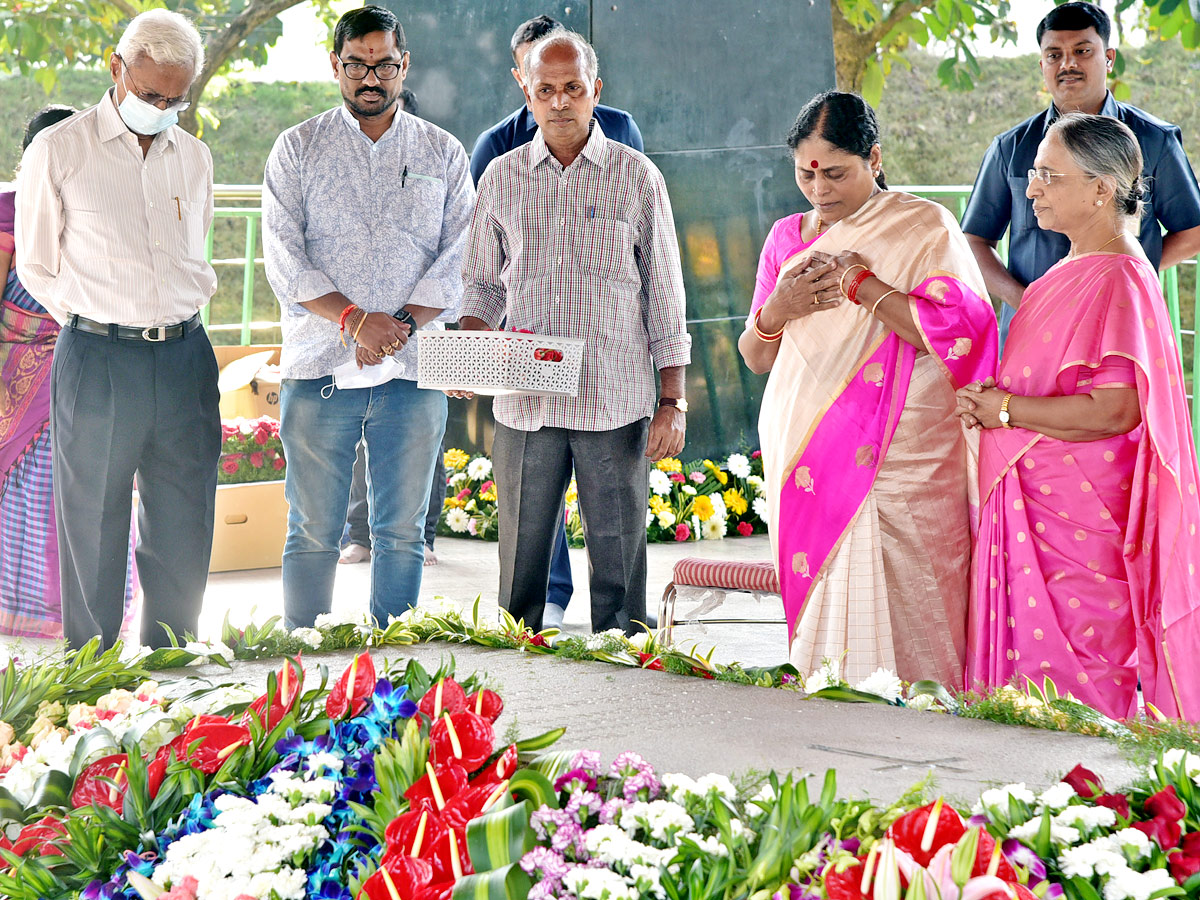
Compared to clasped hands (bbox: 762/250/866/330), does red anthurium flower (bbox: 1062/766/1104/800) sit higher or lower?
lower

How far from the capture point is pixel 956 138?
51.8 feet

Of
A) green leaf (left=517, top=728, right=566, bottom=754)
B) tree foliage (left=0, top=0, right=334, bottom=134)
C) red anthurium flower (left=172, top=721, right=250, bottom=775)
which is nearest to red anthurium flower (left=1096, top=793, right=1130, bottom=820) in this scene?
Answer: green leaf (left=517, top=728, right=566, bottom=754)

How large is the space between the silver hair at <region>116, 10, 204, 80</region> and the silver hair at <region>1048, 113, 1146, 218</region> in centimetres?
200

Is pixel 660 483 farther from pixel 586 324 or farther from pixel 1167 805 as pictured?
pixel 1167 805

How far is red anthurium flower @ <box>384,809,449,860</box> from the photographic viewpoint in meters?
1.37

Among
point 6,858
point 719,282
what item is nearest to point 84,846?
point 6,858

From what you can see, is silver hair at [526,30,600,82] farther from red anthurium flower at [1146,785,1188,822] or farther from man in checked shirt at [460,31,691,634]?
red anthurium flower at [1146,785,1188,822]

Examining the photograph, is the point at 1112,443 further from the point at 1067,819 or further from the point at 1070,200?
the point at 1067,819

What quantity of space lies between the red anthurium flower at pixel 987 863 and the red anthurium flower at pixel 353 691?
0.83 metres

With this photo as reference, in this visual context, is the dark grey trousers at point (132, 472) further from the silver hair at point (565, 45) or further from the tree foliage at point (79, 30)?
the tree foliage at point (79, 30)

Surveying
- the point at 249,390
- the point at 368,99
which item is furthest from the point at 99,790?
the point at 249,390

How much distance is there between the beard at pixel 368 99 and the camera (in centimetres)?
342

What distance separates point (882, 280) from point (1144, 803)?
5.29 feet

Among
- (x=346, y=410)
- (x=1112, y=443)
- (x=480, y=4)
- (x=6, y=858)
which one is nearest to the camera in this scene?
(x=6, y=858)
